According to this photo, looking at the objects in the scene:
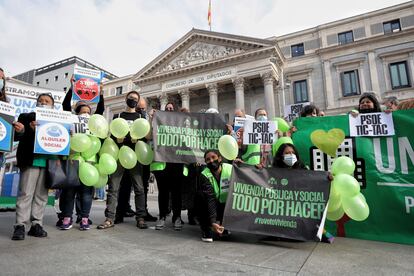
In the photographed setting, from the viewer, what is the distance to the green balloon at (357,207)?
3.35 m

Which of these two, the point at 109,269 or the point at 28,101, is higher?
the point at 28,101

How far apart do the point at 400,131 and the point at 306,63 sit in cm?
2466

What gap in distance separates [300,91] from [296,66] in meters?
2.61

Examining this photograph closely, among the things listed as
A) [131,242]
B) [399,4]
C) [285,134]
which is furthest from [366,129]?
[399,4]

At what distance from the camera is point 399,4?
2358 cm

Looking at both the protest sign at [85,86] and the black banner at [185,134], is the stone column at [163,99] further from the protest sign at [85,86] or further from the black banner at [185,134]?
the black banner at [185,134]

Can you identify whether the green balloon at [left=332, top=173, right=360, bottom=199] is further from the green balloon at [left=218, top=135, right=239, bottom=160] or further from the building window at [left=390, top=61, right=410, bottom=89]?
the building window at [left=390, top=61, right=410, bottom=89]

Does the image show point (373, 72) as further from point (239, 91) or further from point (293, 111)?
point (293, 111)

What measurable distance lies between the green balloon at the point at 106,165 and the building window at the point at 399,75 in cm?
2553

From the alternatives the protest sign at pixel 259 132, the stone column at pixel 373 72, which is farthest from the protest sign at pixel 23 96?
the stone column at pixel 373 72

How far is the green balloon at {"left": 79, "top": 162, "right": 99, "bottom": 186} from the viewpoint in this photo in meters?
4.24

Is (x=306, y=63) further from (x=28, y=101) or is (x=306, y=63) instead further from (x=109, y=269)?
(x=109, y=269)

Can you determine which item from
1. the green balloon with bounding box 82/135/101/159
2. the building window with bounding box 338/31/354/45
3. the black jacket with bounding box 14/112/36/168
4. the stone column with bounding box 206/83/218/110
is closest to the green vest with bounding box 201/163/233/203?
the green balloon with bounding box 82/135/101/159

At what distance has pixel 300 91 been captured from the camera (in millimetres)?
26719
